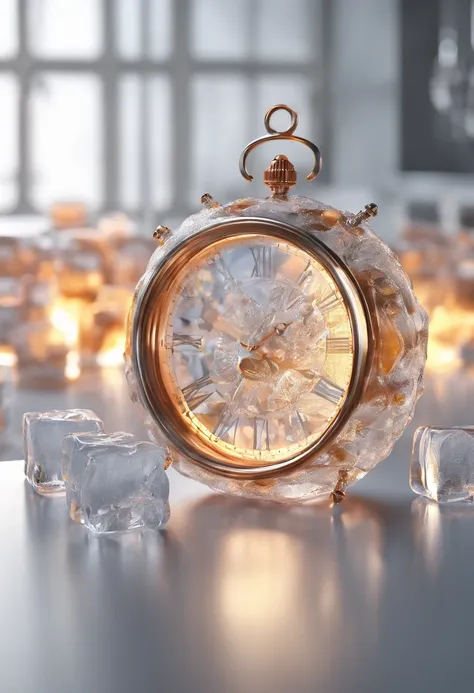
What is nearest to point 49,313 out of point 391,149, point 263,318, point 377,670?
point 263,318

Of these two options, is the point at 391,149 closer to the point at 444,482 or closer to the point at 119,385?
the point at 119,385

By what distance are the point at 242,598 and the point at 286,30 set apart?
6.82ft

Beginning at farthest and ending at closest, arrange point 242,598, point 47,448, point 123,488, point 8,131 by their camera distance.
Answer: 1. point 8,131
2. point 47,448
3. point 123,488
4. point 242,598

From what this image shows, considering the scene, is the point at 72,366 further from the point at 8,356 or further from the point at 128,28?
the point at 128,28

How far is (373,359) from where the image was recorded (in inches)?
29.3

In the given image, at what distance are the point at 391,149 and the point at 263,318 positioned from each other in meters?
2.01

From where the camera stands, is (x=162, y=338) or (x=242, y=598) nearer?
(x=242, y=598)

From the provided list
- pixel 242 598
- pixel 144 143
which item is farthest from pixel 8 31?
pixel 242 598

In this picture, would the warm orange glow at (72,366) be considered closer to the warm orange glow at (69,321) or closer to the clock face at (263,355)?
the warm orange glow at (69,321)

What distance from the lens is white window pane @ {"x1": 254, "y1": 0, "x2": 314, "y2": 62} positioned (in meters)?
2.52

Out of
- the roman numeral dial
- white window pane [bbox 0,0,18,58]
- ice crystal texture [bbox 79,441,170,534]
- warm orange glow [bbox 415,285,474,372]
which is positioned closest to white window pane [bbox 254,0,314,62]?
Result: white window pane [bbox 0,0,18,58]

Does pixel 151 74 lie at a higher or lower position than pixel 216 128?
higher

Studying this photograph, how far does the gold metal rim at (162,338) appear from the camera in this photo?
746 mm

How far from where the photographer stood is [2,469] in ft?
3.07
